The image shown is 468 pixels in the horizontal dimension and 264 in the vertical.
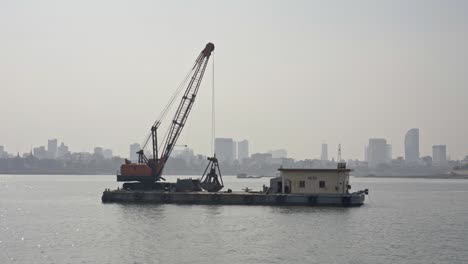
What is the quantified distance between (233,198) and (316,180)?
11.4m

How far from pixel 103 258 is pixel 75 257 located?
2203 millimetres

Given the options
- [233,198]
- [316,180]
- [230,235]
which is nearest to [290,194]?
[316,180]

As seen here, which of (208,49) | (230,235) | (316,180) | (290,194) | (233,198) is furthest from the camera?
(208,49)

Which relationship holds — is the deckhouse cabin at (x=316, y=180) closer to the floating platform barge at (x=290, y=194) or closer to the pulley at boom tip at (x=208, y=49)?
the floating platform barge at (x=290, y=194)

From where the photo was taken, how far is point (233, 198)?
90000mm

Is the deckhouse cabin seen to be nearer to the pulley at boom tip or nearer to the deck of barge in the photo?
the deck of barge

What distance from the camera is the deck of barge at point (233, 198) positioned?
85062 millimetres

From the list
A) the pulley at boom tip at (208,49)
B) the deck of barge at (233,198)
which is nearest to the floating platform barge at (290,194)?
the deck of barge at (233,198)

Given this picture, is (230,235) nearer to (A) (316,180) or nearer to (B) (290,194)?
(B) (290,194)

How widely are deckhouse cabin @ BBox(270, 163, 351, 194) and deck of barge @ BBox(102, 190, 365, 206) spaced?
124cm

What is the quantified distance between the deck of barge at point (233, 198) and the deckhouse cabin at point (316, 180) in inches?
48.7

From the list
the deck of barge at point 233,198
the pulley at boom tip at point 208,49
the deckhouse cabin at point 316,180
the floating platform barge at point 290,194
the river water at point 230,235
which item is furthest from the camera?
the pulley at boom tip at point 208,49

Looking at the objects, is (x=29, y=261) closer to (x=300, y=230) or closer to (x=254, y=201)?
(x=300, y=230)

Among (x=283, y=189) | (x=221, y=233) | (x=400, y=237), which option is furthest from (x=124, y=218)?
(x=400, y=237)
